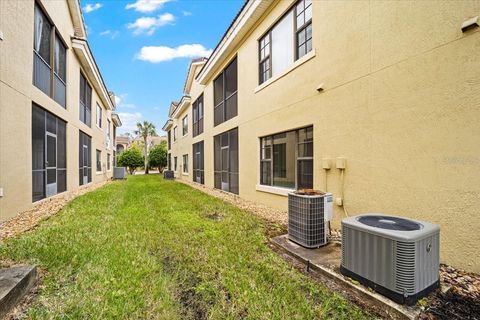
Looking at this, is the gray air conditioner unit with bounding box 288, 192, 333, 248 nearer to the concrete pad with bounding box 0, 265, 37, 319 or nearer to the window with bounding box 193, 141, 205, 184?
the concrete pad with bounding box 0, 265, 37, 319

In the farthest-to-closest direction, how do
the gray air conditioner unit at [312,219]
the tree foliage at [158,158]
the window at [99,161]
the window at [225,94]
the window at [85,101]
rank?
the tree foliage at [158,158] → the window at [99,161] → the window at [85,101] → the window at [225,94] → the gray air conditioner unit at [312,219]

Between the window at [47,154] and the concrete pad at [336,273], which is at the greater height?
the window at [47,154]

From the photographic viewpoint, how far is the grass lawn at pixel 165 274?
2.38 m

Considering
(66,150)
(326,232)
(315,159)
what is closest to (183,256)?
(326,232)

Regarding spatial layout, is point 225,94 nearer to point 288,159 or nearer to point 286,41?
point 286,41

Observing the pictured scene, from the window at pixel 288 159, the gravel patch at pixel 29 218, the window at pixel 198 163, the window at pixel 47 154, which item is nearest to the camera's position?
the gravel patch at pixel 29 218

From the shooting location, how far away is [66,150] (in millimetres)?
10734

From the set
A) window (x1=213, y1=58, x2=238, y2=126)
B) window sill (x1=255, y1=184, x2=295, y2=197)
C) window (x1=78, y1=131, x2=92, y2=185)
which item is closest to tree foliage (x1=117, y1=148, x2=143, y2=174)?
window (x1=78, y1=131, x2=92, y2=185)

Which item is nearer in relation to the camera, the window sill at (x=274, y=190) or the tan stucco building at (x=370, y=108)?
the tan stucco building at (x=370, y=108)

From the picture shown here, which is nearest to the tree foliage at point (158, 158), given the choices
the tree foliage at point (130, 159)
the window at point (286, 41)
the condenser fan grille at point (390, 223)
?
the tree foliage at point (130, 159)

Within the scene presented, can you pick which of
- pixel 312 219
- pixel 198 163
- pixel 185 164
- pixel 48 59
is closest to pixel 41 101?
pixel 48 59

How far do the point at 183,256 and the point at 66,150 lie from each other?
1003cm

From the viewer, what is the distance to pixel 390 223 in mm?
2773

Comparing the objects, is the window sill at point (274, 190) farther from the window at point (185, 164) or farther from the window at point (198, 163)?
the window at point (185, 164)
